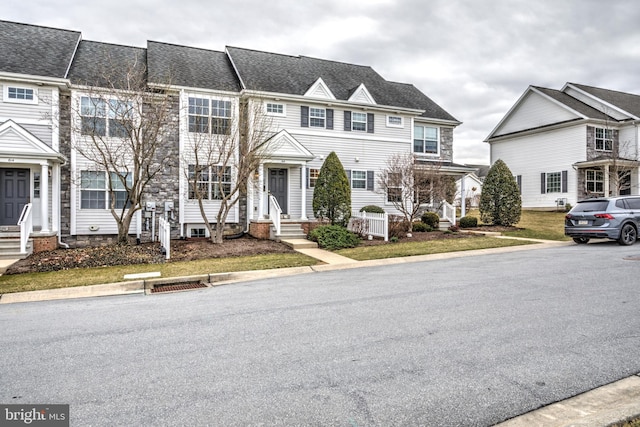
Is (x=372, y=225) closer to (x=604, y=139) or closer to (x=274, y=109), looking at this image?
(x=274, y=109)

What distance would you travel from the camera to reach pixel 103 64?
675 inches

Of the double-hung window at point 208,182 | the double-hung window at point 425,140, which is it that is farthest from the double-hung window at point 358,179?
the double-hung window at point 208,182

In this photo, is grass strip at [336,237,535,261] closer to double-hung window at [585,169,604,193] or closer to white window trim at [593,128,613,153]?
double-hung window at [585,169,604,193]

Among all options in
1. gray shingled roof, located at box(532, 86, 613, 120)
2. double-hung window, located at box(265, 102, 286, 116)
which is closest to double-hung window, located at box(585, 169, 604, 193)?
gray shingled roof, located at box(532, 86, 613, 120)

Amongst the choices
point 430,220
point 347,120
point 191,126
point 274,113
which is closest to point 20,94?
point 191,126

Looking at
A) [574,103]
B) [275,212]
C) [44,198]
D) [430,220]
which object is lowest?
[430,220]

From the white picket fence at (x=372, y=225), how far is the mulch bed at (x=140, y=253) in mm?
356

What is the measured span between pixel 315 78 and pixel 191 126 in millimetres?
7195

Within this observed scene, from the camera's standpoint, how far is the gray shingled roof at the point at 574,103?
26516 mm

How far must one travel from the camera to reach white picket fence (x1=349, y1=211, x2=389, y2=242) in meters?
16.0

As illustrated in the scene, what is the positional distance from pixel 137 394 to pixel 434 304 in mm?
4563

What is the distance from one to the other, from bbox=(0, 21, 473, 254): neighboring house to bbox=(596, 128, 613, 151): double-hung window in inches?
435

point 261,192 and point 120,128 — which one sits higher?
point 120,128

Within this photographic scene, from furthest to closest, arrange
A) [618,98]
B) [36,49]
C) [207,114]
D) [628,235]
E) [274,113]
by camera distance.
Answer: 1. [618,98]
2. [274,113]
3. [207,114]
4. [36,49]
5. [628,235]
